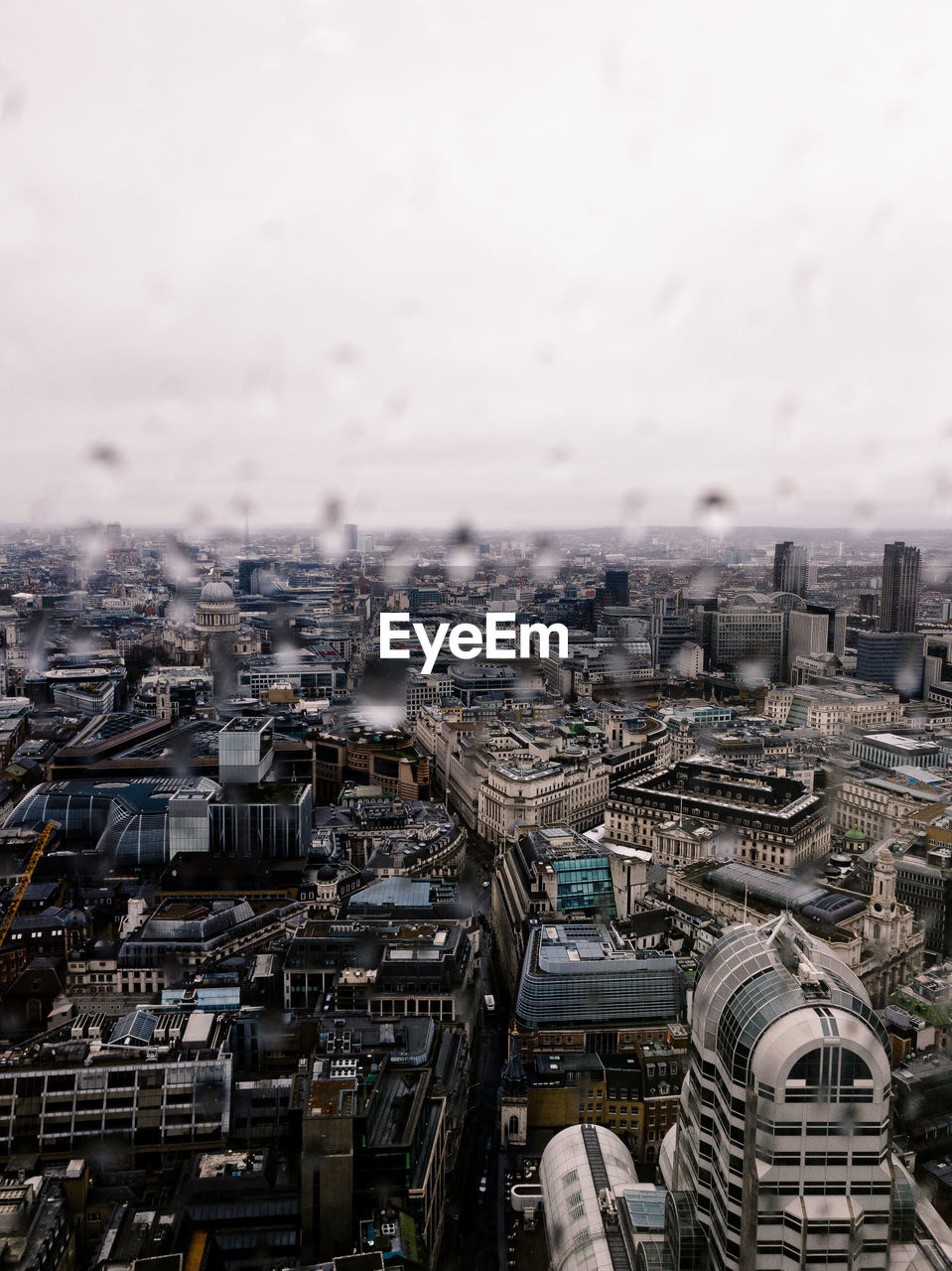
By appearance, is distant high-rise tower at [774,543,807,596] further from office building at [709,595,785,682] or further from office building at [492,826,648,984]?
office building at [492,826,648,984]

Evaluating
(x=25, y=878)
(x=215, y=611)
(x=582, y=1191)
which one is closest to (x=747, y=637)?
(x=215, y=611)

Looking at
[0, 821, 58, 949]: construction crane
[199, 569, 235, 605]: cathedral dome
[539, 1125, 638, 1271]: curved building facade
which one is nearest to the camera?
[539, 1125, 638, 1271]: curved building facade

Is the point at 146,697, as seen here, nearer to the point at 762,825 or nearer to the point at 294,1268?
the point at 762,825

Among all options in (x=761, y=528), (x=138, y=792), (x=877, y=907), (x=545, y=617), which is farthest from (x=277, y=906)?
(x=761, y=528)

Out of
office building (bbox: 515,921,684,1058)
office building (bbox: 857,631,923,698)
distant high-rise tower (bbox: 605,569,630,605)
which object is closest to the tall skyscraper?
office building (bbox: 515,921,684,1058)

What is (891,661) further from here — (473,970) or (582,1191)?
(582,1191)
